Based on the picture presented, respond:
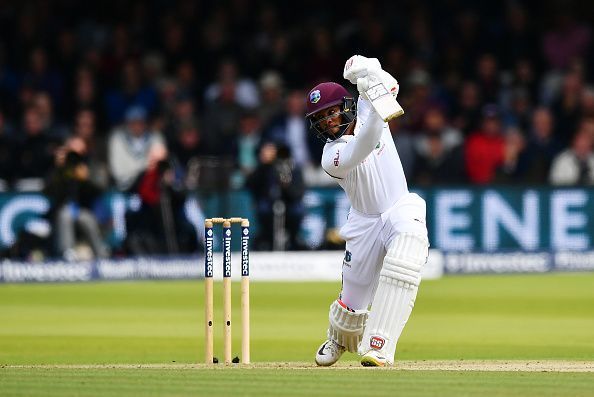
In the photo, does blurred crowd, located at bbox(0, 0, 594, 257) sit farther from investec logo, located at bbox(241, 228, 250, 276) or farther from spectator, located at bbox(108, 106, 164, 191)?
investec logo, located at bbox(241, 228, 250, 276)

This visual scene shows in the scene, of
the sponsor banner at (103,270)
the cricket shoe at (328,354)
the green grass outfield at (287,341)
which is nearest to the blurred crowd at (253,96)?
the sponsor banner at (103,270)

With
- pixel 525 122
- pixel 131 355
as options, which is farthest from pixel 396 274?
pixel 525 122

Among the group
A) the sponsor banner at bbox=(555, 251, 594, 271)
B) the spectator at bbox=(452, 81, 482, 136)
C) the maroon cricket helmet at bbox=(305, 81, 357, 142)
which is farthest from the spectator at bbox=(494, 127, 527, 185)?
the maroon cricket helmet at bbox=(305, 81, 357, 142)

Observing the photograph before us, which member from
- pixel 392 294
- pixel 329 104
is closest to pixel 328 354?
pixel 392 294

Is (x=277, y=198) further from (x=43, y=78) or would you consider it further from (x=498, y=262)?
(x=43, y=78)

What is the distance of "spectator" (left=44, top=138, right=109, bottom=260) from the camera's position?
51.8 feet

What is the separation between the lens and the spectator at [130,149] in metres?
16.7

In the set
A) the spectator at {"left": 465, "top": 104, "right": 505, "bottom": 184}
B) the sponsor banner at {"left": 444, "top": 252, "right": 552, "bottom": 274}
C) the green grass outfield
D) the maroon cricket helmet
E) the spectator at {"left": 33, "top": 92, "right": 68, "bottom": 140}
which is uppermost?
the maroon cricket helmet

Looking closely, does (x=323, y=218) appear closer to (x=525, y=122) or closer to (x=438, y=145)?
(x=438, y=145)

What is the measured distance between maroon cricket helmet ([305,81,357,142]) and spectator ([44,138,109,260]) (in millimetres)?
7686

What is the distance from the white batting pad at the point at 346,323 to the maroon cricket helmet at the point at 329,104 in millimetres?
997

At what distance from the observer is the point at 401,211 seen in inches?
328

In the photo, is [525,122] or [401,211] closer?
[401,211]

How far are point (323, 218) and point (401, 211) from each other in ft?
27.0
